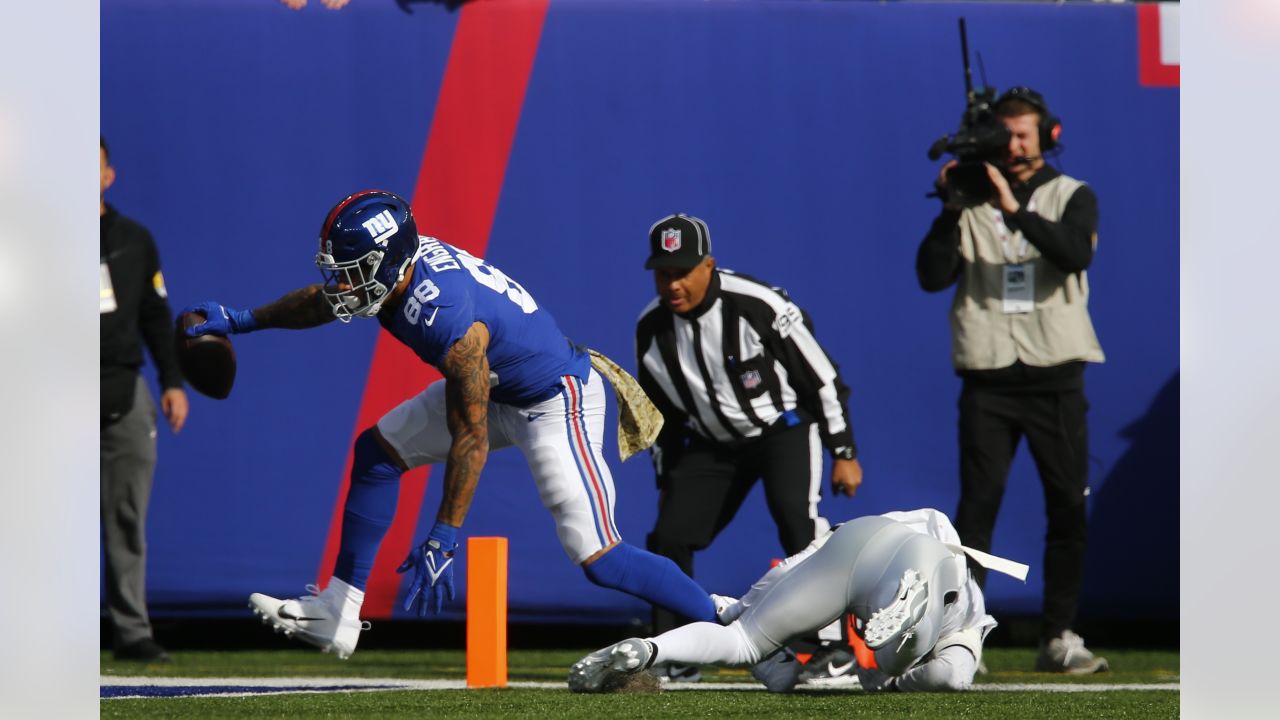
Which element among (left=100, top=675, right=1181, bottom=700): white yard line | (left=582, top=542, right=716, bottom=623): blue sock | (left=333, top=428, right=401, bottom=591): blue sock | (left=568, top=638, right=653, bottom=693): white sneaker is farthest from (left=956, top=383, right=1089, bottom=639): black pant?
(left=333, top=428, right=401, bottom=591): blue sock

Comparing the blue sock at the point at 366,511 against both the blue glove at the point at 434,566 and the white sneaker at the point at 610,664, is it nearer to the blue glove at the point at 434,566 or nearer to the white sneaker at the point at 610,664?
the blue glove at the point at 434,566

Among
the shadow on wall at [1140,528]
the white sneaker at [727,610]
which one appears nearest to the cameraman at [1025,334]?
the shadow on wall at [1140,528]

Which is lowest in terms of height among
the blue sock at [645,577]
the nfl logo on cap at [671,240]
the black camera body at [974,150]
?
the blue sock at [645,577]

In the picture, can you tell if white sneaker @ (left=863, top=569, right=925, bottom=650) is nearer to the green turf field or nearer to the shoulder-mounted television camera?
the green turf field

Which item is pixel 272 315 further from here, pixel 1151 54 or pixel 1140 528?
pixel 1151 54

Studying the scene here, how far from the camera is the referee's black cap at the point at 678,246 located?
16.1 feet

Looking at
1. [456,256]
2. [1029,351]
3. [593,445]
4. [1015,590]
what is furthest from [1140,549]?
[456,256]

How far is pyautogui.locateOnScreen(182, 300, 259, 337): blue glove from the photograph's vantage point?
4.04m

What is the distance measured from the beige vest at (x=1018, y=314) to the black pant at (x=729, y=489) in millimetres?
807

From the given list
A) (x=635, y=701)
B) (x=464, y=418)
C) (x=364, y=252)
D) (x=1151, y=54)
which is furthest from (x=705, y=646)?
(x=1151, y=54)

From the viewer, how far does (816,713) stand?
11.9ft

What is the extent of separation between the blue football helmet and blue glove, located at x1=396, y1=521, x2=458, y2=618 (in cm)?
58

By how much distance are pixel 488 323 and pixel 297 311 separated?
1.68ft
